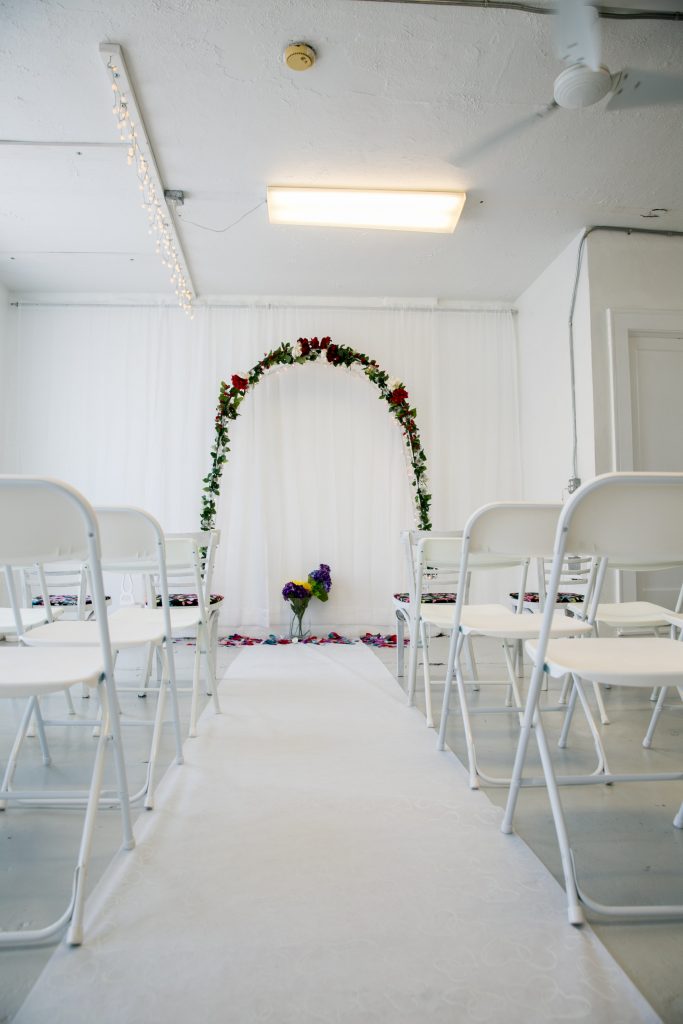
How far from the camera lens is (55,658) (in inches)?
54.2

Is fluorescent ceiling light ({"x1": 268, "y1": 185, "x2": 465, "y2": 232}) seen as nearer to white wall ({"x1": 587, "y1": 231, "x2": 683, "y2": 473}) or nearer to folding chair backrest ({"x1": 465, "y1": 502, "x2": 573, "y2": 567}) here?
white wall ({"x1": 587, "y1": 231, "x2": 683, "y2": 473})

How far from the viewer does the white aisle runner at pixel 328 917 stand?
952 millimetres

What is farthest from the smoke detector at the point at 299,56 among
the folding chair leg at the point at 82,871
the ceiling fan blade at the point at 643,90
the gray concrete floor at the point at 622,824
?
the gray concrete floor at the point at 622,824

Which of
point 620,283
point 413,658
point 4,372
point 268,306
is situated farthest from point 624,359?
point 4,372

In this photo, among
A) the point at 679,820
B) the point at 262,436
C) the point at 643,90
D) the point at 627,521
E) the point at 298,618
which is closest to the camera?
the point at 627,521

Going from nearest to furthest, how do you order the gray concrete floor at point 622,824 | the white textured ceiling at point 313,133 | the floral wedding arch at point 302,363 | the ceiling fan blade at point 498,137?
the gray concrete floor at point 622,824 → the white textured ceiling at point 313,133 → the ceiling fan blade at point 498,137 → the floral wedding arch at point 302,363

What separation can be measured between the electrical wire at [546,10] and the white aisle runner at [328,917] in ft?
9.28

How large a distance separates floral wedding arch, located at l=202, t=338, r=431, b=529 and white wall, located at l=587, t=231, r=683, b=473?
1.37 meters

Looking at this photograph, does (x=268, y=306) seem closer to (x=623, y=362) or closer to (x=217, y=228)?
(x=217, y=228)

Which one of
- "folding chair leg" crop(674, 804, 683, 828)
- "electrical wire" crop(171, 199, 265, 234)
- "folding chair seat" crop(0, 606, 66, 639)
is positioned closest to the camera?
"folding chair leg" crop(674, 804, 683, 828)

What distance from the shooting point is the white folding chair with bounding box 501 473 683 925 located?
3.89 feet

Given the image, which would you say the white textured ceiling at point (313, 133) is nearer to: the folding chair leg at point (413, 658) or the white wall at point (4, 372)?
the white wall at point (4, 372)

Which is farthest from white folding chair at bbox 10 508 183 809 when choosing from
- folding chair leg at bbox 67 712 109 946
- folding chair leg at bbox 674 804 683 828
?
folding chair leg at bbox 674 804 683 828

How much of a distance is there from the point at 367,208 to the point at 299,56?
1.23 meters
